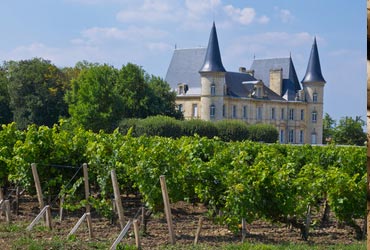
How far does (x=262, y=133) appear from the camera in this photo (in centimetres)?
6338

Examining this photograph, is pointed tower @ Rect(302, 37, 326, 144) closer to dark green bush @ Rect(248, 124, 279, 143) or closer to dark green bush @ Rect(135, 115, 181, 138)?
dark green bush @ Rect(248, 124, 279, 143)

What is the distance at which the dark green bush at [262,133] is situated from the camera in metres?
62.9

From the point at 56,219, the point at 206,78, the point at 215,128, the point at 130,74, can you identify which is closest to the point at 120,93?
the point at 130,74

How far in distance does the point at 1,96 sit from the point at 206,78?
25.7m

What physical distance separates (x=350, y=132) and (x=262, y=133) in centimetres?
811

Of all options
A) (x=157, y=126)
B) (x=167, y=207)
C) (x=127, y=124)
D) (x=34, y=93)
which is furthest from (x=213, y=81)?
(x=167, y=207)

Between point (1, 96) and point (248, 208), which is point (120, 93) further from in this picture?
point (248, 208)

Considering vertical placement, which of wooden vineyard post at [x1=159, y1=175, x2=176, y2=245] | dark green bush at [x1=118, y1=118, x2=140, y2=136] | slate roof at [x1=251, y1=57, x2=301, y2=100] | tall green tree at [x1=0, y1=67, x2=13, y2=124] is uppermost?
slate roof at [x1=251, y1=57, x2=301, y2=100]

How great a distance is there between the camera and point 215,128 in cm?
6006

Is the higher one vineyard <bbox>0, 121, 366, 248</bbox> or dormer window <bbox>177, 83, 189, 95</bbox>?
dormer window <bbox>177, 83, 189, 95</bbox>

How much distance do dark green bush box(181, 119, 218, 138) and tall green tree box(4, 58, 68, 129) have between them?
401 inches

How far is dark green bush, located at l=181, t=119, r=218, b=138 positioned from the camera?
5512 centimetres

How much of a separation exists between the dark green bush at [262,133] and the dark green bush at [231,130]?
819 mm

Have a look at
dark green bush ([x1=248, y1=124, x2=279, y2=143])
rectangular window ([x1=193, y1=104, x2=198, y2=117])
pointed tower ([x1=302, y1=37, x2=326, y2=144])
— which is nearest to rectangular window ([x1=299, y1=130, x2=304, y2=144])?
pointed tower ([x1=302, y1=37, x2=326, y2=144])
